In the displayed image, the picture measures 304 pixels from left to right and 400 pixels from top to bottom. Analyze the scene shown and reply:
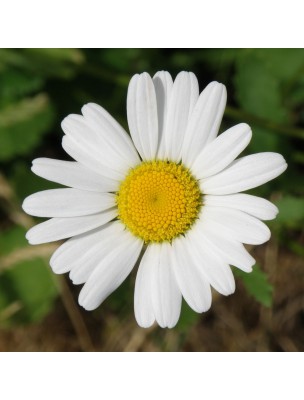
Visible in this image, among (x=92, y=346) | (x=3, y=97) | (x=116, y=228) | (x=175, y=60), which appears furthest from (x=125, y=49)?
(x=92, y=346)

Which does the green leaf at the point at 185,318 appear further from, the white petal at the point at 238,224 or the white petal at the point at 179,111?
the white petal at the point at 179,111

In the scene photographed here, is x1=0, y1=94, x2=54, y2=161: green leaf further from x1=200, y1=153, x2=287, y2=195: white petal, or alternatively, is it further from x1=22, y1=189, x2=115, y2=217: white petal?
x1=200, y1=153, x2=287, y2=195: white petal

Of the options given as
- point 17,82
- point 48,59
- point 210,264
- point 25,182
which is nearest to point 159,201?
point 210,264

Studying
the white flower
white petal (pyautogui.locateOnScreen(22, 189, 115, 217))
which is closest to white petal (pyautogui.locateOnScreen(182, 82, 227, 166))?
the white flower

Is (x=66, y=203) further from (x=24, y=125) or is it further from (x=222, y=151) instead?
(x=24, y=125)

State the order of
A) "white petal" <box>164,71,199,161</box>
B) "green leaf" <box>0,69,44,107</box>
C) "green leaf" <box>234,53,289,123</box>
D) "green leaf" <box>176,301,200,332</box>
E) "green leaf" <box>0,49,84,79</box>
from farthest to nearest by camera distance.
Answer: "green leaf" <box>0,69,44,107</box>, "green leaf" <box>0,49,84,79</box>, "green leaf" <box>234,53,289,123</box>, "green leaf" <box>176,301,200,332</box>, "white petal" <box>164,71,199,161</box>

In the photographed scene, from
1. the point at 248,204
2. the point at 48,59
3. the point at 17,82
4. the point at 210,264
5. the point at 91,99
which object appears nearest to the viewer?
the point at 248,204

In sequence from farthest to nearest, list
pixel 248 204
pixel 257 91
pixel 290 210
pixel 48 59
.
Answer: pixel 48 59
pixel 257 91
pixel 290 210
pixel 248 204
